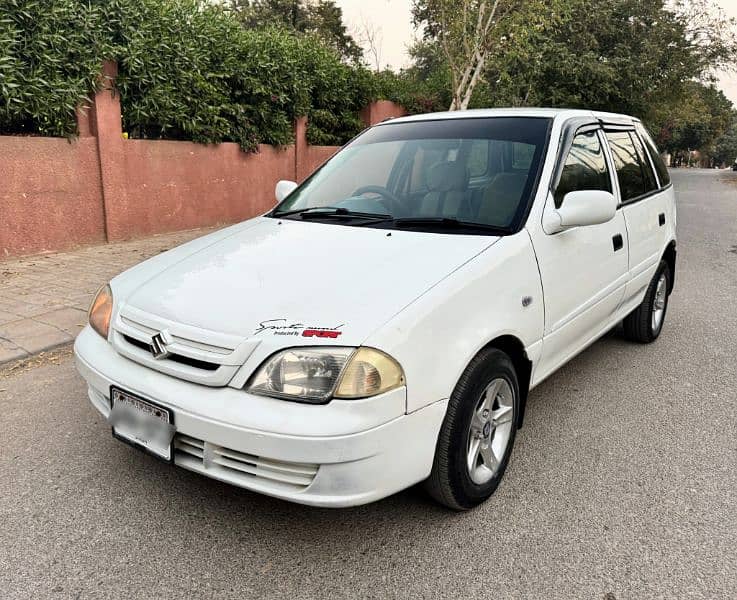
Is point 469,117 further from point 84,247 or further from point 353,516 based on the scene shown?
point 84,247

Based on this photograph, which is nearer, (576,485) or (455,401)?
(455,401)

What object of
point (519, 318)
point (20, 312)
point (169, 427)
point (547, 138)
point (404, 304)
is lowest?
point (20, 312)

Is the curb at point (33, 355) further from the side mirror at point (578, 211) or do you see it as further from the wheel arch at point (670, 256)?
the wheel arch at point (670, 256)

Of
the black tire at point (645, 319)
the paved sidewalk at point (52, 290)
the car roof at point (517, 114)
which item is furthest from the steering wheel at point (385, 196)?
the paved sidewalk at point (52, 290)

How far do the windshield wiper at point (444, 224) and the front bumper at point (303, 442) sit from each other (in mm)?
972

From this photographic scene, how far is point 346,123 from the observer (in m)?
12.5

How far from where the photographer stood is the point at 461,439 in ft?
7.50

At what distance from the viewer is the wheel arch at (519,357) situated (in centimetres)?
253

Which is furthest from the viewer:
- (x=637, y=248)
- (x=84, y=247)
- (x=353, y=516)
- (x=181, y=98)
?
(x=181, y=98)

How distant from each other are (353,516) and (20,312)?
404 cm

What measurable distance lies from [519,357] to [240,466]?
1.34 m

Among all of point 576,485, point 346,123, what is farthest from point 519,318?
point 346,123

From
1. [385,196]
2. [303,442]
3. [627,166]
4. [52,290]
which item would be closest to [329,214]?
[385,196]

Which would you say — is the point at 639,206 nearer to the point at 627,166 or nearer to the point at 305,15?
the point at 627,166
